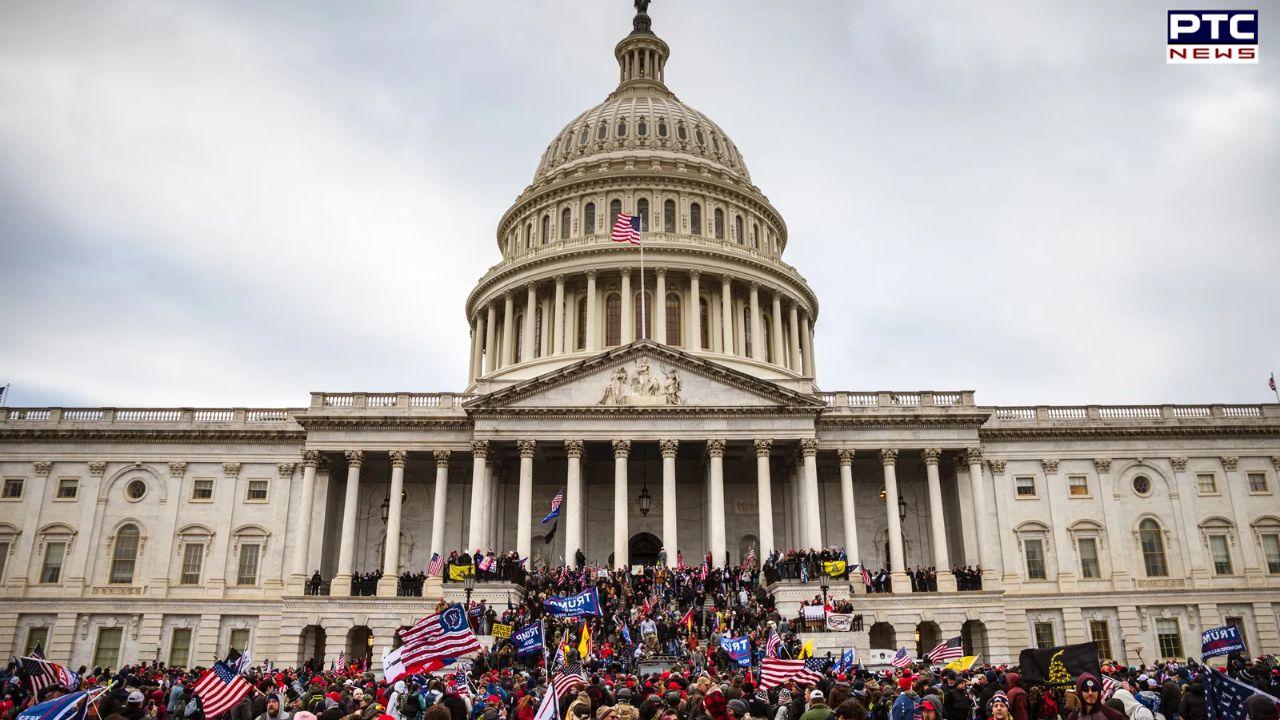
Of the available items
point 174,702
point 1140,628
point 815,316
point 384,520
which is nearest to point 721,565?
point 384,520

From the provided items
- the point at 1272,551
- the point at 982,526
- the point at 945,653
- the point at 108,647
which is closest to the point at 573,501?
the point at 982,526

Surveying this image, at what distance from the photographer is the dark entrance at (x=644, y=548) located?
52844 millimetres

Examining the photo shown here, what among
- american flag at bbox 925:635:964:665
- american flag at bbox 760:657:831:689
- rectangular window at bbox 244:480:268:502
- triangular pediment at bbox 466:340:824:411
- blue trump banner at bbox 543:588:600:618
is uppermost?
triangular pediment at bbox 466:340:824:411

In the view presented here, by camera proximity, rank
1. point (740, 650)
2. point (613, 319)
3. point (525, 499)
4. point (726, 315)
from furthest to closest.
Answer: point (613, 319) < point (726, 315) < point (525, 499) < point (740, 650)

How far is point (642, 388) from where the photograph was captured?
156 ft

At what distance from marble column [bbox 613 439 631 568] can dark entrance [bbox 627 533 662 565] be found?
7.29 m

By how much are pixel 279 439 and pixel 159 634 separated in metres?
11.3

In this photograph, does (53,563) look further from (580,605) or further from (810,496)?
(810,496)

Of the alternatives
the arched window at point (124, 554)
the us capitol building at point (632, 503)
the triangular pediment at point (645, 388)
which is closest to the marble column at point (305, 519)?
the us capitol building at point (632, 503)

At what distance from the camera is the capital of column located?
4897 centimetres

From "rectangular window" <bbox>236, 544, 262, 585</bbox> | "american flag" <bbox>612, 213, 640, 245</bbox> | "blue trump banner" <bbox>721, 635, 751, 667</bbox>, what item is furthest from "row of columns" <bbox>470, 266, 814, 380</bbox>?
"blue trump banner" <bbox>721, 635, 751, 667</bbox>

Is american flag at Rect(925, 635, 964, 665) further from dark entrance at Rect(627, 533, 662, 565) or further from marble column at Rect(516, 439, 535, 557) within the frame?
dark entrance at Rect(627, 533, 662, 565)

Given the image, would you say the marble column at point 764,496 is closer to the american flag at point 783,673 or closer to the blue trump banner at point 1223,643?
the blue trump banner at point 1223,643

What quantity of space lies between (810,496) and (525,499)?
13916mm
